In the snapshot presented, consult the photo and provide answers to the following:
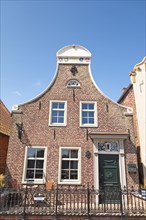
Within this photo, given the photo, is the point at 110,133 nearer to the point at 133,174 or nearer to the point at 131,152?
the point at 131,152

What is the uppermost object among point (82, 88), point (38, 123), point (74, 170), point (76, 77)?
point (76, 77)

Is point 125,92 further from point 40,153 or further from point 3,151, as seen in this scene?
point 3,151

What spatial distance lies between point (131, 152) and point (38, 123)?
211 inches

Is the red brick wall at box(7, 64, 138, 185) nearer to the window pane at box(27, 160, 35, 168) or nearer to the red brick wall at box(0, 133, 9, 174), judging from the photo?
the window pane at box(27, 160, 35, 168)

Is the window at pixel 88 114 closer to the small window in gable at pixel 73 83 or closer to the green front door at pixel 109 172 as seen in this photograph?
the small window in gable at pixel 73 83

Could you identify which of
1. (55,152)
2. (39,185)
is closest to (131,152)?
(55,152)

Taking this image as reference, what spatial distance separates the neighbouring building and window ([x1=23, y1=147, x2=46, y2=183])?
5614 millimetres

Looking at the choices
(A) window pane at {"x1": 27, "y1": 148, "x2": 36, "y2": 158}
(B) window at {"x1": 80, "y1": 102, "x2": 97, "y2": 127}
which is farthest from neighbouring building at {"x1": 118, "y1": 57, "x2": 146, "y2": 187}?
(A) window pane at {"x1": 27, "y1": 148, "x2": 36, "y2": 158}

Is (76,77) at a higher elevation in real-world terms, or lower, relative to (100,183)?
higher

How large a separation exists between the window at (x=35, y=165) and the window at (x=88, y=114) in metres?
2.74

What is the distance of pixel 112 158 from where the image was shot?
32.2 ft

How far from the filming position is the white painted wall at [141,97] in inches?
444

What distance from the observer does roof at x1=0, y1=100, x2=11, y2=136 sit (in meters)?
11.6

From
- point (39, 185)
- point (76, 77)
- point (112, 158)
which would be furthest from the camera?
point (76, 77)
